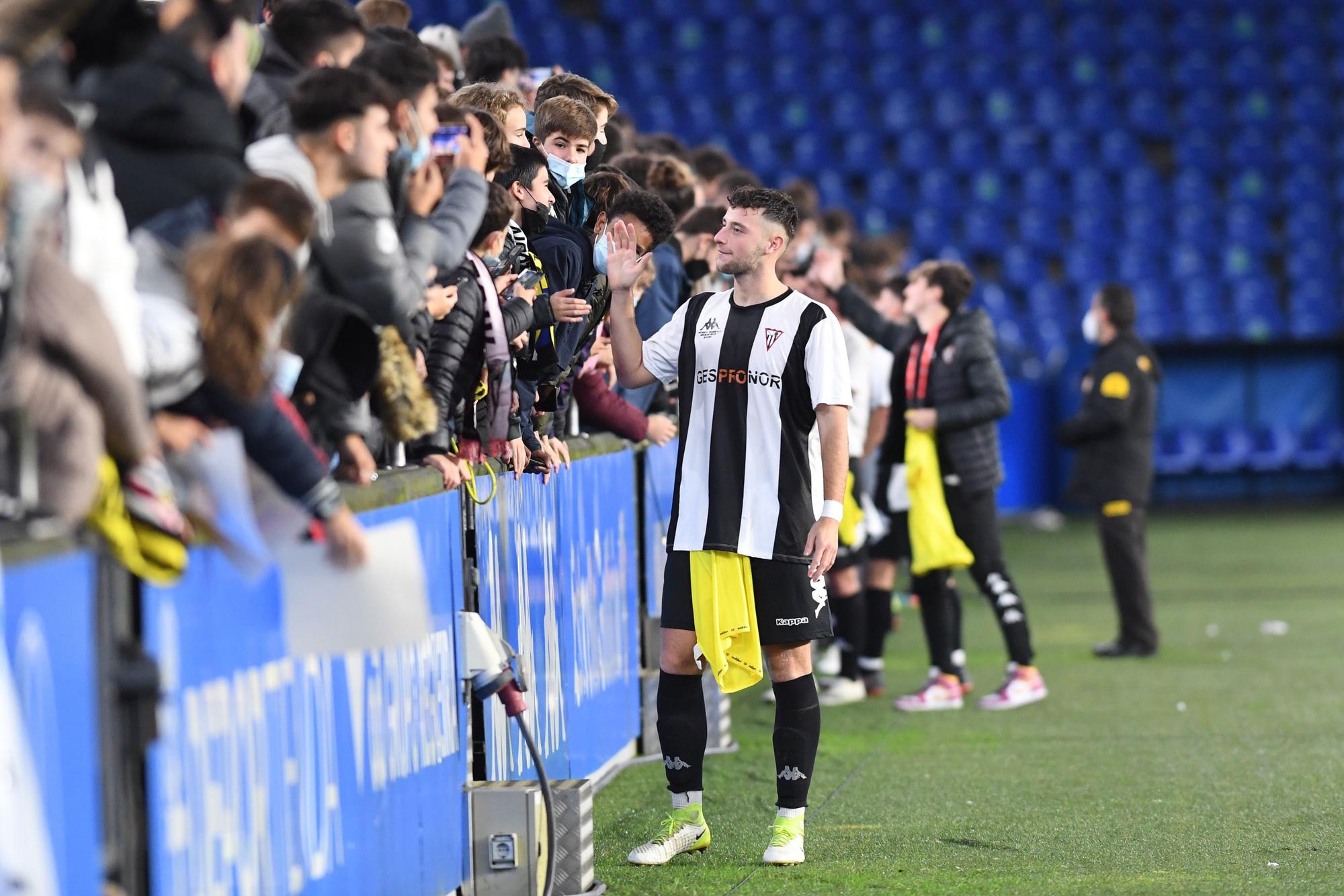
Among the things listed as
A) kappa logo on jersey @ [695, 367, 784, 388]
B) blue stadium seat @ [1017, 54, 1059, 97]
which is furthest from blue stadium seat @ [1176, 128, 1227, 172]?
kappa logo on jersey @ [695, 367, 784, 388]

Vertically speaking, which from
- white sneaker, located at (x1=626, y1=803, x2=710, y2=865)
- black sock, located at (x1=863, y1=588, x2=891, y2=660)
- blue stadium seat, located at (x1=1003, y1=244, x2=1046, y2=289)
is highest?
blue stadium seat, located at (x1=1003, y1=244, x2=1046, y2=289)

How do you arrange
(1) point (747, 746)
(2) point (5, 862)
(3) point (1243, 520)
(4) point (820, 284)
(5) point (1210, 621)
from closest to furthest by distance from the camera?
(2) point (5, 862)
(1) point (747, 746)
(4) point (820, 284)
(5) point (1210, 621)
(3) point (1243, 520)

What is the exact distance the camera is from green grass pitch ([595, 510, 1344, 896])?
4613mm

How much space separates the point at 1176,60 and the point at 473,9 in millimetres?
7594

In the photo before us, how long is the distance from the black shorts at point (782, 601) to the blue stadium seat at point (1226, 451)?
1400 cm

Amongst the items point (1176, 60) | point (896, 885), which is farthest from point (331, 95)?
point (1176, 60)

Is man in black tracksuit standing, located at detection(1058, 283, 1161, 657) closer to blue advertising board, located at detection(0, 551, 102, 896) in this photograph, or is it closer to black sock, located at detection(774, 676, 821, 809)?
black sock, located at detection(774, 676, 821, 809)

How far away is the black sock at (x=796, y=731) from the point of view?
4852 millimetres

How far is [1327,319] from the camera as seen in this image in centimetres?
1834

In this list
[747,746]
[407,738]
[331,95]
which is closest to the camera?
[331,95]

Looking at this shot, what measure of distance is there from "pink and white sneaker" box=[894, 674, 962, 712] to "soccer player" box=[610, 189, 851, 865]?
8.60 ft

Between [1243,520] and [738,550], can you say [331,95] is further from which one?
[1243,520]

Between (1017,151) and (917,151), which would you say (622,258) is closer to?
(917,151)

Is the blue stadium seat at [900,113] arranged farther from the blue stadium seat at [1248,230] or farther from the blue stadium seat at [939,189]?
the blue stadium seat at [1248,230]
